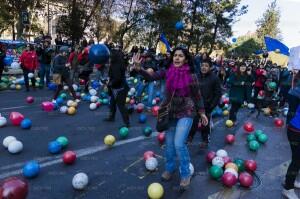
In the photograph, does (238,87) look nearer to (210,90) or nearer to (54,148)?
(210,90)

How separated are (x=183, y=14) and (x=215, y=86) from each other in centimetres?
2680

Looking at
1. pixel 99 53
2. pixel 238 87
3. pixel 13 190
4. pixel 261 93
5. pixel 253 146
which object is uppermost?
pixel 99 53

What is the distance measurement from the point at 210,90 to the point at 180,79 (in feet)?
7.63

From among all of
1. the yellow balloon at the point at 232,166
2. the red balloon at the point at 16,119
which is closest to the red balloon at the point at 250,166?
the yellow balloon at the point at 232,166

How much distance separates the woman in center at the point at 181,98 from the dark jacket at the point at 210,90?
2.06 m

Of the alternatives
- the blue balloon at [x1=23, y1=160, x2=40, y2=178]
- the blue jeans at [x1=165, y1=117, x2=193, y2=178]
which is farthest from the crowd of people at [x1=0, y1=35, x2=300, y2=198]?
the blue balloon at [x1=23, y1=160, x2=40, y2=178]

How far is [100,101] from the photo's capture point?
36.3ft

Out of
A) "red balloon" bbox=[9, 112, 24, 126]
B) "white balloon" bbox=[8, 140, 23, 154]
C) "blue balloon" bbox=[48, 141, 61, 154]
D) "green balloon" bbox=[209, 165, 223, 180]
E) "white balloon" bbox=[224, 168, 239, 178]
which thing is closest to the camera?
"white balloon" bbox=[224, 168, 239, 178]

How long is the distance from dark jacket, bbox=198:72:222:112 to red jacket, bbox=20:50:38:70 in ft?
26.3

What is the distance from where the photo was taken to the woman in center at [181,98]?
14.7ft

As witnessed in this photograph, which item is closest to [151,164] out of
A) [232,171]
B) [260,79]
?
[232,171]

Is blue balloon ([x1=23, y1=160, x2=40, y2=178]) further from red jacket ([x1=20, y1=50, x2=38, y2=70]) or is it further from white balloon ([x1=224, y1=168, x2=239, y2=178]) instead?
red jacket ([x1=20, y1=50, x2=38, y2=70])

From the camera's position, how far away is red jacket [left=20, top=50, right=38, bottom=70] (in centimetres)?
1250

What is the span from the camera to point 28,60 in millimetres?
12625
